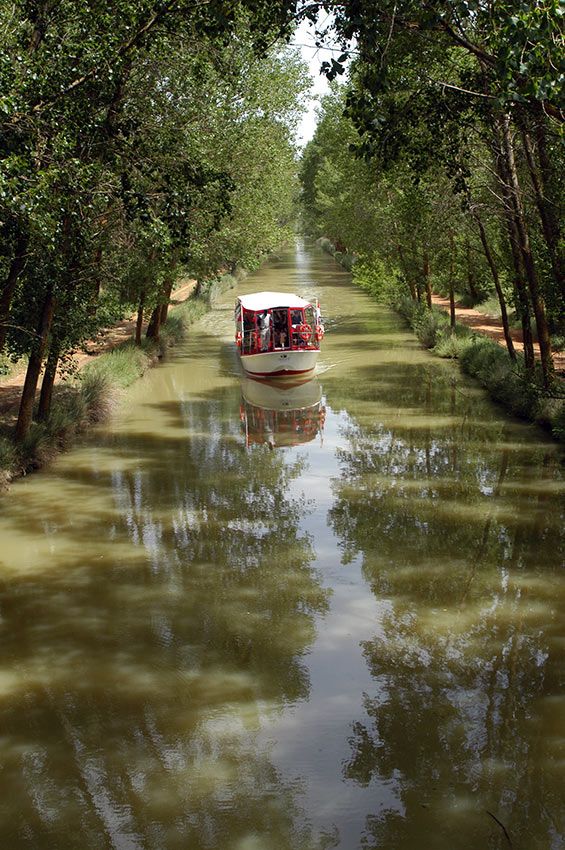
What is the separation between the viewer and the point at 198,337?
3819 centimetres

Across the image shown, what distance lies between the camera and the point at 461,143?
698 inches

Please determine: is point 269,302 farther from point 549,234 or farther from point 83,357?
point 549,234

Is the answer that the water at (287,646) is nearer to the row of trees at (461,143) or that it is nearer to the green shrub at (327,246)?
the row of trees at (461,143)

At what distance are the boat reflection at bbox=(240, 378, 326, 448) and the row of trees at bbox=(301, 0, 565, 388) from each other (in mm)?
5761

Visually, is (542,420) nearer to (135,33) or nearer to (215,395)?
(215,395)

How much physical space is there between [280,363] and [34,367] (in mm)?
11402

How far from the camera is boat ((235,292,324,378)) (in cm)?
2773

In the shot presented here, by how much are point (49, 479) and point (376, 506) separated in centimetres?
657

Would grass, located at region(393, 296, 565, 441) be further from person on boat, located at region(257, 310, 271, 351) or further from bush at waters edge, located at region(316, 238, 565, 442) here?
person on boat, located at region(257, 310, 271, 351)

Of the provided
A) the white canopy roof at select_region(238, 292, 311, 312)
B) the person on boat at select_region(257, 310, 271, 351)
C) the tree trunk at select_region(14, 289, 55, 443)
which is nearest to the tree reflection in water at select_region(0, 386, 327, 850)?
the tree trunk at select_region(14, 289, 55, 443)

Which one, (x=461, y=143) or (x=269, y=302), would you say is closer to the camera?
(x=461, y=143)

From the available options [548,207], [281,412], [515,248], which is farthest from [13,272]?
[515,248]

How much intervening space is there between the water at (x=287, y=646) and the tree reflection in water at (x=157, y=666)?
32mm

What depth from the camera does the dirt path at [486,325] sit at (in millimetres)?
27656
